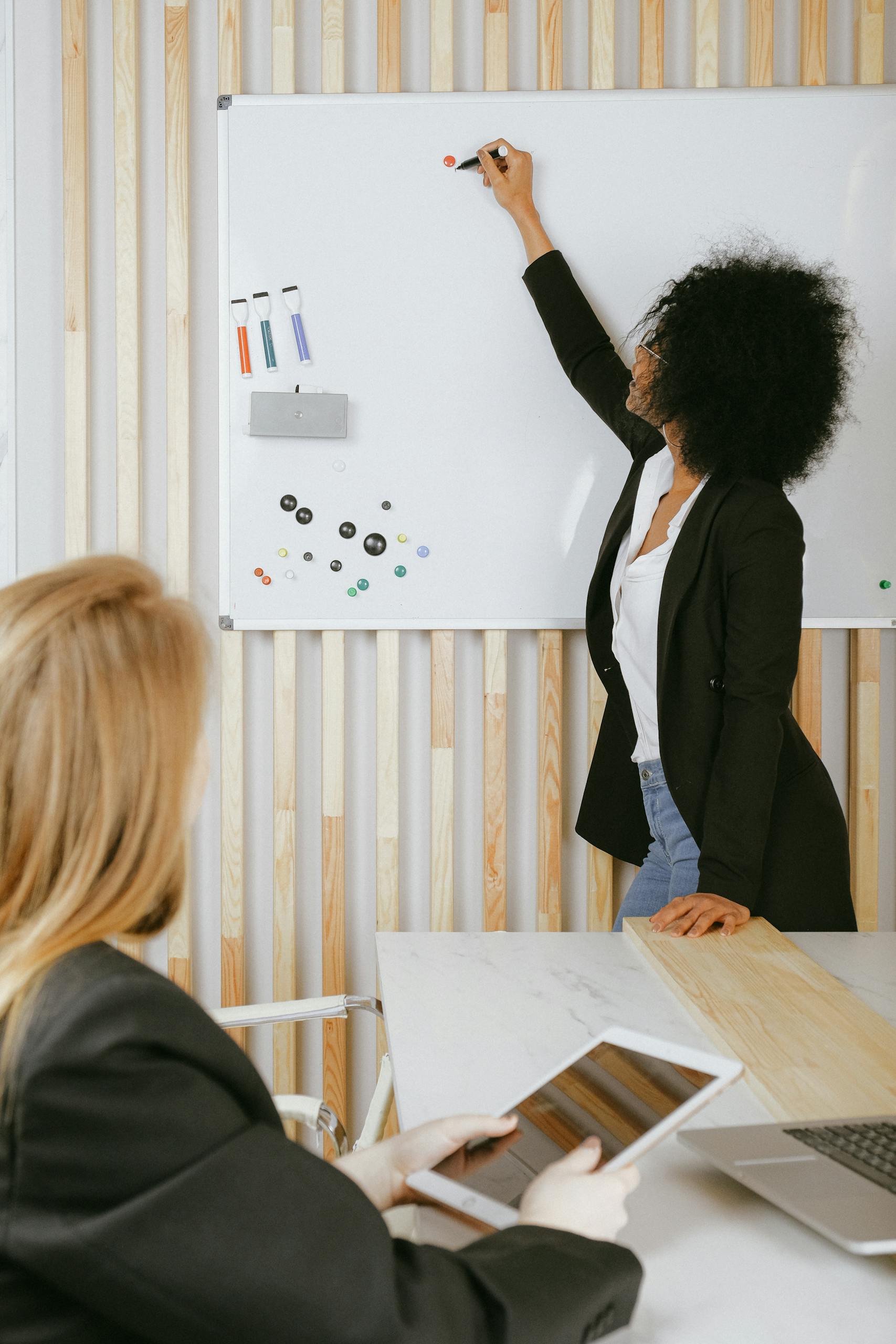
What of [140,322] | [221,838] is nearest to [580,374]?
[140,322]

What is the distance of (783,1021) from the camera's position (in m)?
1.29

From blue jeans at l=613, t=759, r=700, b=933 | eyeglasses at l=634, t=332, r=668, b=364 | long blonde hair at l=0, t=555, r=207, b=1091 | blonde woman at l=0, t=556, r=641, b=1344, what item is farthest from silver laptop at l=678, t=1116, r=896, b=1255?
eyeglasses at l=634, t=332, r=668, b=364

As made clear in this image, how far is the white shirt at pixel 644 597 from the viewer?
203 cm

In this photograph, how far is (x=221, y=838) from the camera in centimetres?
256

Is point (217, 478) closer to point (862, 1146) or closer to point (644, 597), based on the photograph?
point (644, 597)

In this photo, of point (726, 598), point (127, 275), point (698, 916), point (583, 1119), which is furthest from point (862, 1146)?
point (127, 275)

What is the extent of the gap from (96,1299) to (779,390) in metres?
1.82

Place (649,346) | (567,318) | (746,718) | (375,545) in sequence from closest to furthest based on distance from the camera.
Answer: (746,718)
(649,346)
(567,318)
(375,545)

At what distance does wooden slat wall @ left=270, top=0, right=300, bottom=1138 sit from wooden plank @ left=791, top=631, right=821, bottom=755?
1150 mm

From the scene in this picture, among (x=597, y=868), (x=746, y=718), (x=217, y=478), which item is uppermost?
(x=217, y=478)

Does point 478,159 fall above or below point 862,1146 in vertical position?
above

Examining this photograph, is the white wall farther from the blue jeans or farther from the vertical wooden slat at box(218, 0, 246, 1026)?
the blue jeans

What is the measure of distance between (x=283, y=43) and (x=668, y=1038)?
221 centimetres

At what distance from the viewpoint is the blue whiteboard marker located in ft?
8.01
